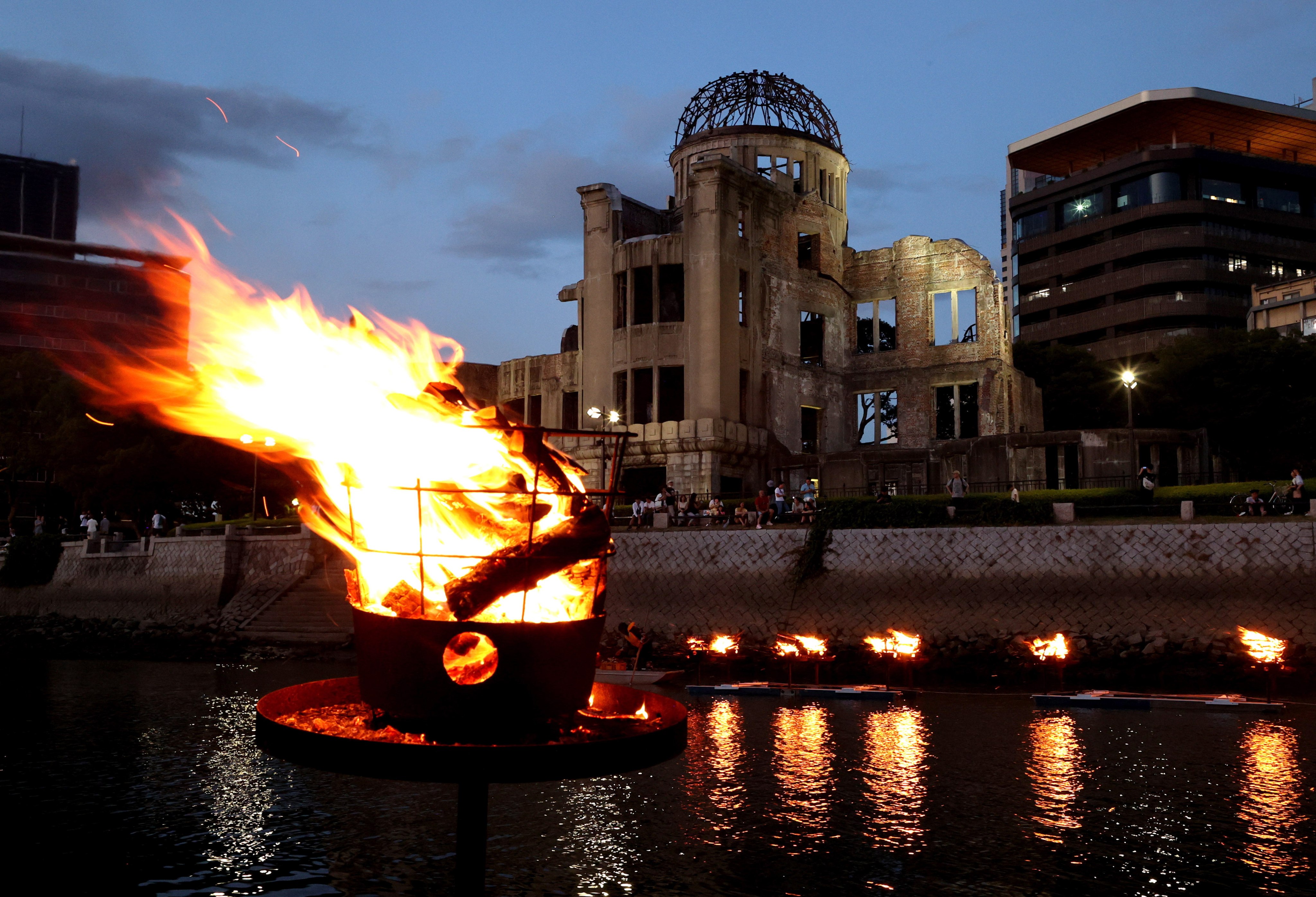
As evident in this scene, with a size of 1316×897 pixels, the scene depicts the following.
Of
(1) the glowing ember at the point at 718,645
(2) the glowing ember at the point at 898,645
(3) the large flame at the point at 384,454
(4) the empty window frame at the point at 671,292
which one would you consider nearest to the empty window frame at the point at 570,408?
(4) the empty window frame at the point at 671,292

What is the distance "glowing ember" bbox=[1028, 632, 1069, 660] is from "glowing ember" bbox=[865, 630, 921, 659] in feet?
9.52

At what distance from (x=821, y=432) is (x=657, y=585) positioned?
20.2 metres

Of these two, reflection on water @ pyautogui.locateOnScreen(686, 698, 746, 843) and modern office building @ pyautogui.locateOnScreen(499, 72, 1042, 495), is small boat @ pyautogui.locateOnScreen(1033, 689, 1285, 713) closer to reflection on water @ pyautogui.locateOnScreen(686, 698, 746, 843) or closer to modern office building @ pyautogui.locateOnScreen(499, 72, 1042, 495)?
reflection on water @ pyautogui.locateOnScreen(686, 698, 746, 843)

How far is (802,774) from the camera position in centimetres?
1500

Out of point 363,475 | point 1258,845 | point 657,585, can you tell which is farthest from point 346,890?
point 657,585

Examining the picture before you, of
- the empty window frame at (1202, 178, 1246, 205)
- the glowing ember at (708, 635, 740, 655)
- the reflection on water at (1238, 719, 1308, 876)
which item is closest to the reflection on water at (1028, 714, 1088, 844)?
the reflection on water at (1238, 719, 1308, 876)

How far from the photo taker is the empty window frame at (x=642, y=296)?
46.3 metres

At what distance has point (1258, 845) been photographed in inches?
446

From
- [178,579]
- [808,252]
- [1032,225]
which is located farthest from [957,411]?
[1032,225]

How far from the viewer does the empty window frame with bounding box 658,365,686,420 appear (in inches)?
1864

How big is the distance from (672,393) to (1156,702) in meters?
30.9

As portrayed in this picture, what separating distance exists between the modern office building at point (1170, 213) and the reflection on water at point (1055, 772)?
223 ft

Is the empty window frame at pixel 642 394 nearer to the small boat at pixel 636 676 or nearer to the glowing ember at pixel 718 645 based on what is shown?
the glowing ember at pixel 718 645

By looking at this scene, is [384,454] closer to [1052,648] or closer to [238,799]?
[238,799]
